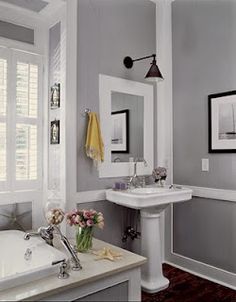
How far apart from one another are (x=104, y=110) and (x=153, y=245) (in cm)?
135

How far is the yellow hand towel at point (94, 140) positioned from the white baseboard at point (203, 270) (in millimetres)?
1467

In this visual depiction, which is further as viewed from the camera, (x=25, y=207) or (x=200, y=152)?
(x=200, y=152)

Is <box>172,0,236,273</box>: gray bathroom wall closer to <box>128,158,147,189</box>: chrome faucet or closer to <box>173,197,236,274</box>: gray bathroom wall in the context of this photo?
<box>173,197,236,274</box>: gray bathroom wall

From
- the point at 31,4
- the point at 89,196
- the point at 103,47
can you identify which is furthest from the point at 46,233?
the point at 31,4

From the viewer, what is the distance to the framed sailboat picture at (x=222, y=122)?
2822 mm

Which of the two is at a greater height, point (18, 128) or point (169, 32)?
point (169, 32)

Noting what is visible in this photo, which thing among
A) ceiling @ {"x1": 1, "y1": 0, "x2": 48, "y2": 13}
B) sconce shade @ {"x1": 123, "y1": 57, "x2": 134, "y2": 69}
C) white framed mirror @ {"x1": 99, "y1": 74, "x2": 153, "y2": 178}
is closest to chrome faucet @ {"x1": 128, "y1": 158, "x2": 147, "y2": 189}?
white framed mirror @ {"x1": 99, "y1": 74, "x2": 153, "y2": 178}

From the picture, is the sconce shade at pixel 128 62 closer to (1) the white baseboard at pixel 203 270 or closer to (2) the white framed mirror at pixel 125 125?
(2) the white framed mirror at pixel 125 125

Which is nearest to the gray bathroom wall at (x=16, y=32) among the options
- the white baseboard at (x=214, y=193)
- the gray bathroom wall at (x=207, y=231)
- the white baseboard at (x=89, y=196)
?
the white baseboard at (x=89, y=196)

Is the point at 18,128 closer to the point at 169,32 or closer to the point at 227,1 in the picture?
the point at 169,32

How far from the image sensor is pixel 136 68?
3258 mm

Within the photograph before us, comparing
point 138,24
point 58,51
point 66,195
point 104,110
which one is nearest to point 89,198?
point 66,195

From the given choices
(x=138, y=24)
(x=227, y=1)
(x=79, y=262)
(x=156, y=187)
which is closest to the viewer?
(x=79, y=262)

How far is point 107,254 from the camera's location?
2.13 m
